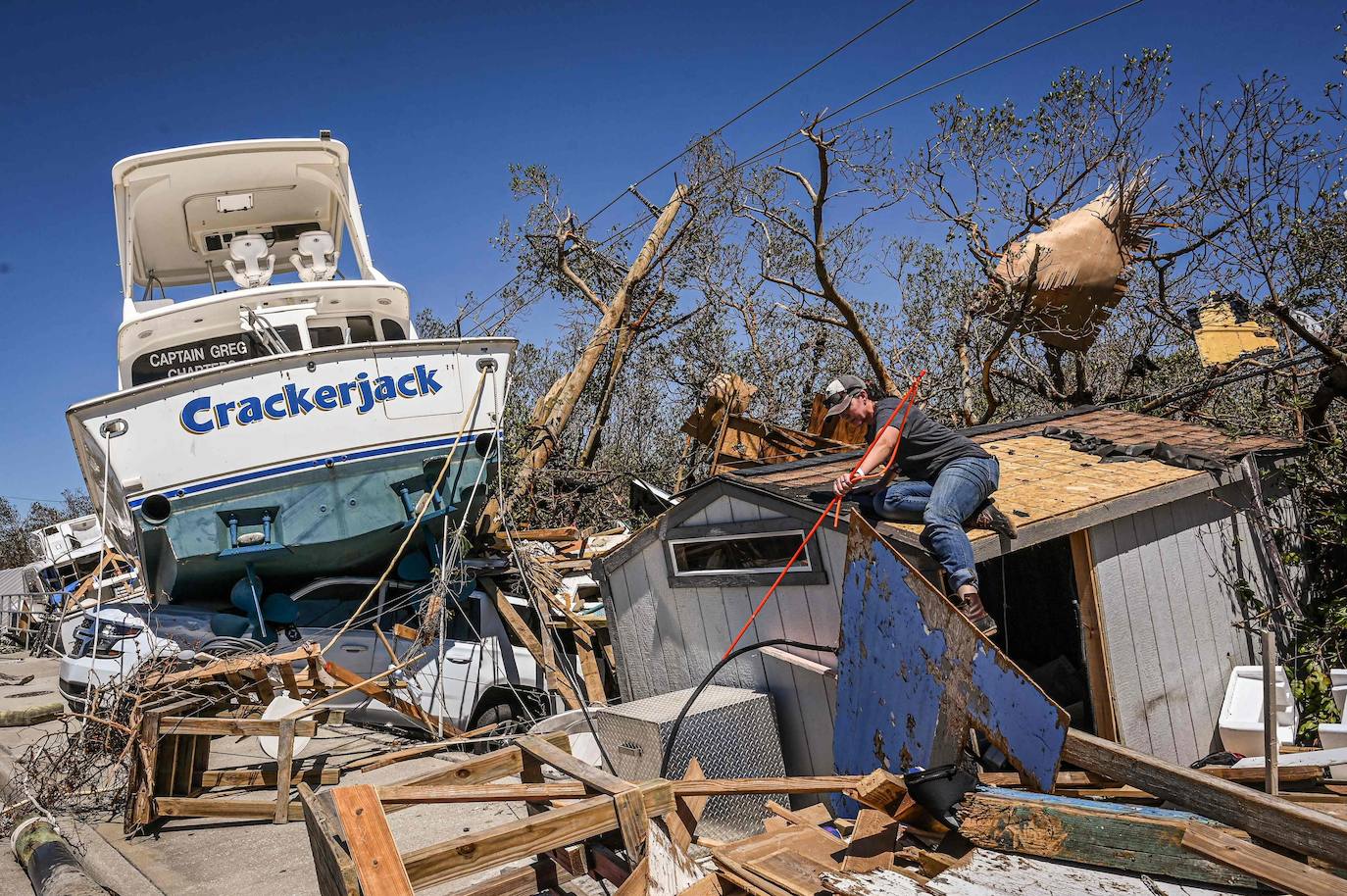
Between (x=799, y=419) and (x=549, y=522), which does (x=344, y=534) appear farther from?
(x=799, y=419)

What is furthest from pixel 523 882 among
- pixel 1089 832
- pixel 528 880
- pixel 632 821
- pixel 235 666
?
pixel 235 666

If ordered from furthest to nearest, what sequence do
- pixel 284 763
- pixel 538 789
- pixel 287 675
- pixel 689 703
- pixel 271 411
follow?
1. pixel 271 411
2. pixel 287 675
3. pixel 284 763
4. pixel 689 703
5. pixel 538 789

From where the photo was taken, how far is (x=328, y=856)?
3.21m

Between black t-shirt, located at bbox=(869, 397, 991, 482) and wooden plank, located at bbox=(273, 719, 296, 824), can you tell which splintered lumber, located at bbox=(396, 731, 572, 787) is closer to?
black t-shirt, located at bbox=(869, 397, 991, 482)

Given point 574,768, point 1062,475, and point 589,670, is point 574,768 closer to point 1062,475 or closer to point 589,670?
point 1062,475

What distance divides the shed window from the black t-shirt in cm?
89

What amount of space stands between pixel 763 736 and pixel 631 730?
88cm

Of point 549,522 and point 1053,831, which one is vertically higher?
point 549,522

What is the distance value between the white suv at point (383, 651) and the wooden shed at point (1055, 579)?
2609 mm

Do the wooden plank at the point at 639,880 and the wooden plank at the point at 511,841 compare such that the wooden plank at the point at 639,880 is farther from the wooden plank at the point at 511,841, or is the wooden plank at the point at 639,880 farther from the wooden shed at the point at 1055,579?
the wooden shed at the point at 1055,579

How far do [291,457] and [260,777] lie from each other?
12.0 feet

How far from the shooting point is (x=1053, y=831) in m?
3.65

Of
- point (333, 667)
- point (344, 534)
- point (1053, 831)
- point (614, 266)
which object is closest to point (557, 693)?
point (333, 667)

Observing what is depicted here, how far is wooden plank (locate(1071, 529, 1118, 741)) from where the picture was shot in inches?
240
